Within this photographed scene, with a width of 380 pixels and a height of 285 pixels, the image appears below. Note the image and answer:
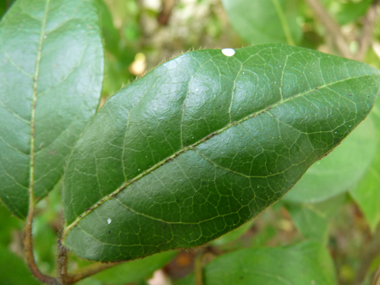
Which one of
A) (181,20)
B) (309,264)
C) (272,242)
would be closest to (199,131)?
(309,264)

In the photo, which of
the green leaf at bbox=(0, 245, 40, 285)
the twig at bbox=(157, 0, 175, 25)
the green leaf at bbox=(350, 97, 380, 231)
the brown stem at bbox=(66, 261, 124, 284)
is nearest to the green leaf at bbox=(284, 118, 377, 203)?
the green leaf at bbox=(350, 97, 380, 231)

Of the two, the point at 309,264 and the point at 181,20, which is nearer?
the point at 309,264

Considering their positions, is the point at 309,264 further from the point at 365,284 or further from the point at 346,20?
the point at 346,20

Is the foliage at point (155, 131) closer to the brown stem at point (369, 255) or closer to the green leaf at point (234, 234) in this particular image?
the green leaf at point (234, 234)

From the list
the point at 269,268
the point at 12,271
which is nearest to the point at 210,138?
the point at 269,268

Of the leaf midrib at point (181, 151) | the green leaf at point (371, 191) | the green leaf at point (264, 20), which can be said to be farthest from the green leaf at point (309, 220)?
the leaf midrib at point (181, 151)

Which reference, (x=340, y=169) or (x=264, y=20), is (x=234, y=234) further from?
(x=264, y=20)
